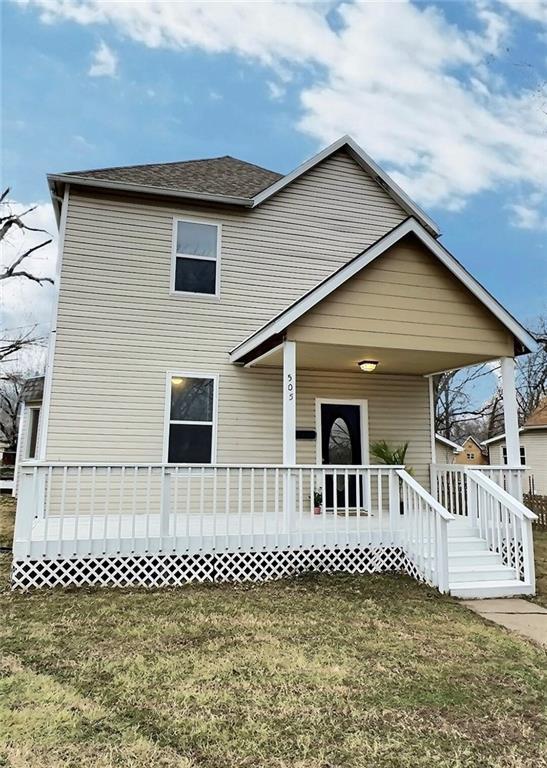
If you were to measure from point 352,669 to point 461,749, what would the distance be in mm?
1176

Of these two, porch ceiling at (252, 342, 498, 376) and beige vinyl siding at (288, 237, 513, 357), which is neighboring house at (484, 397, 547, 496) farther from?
beige vinyl siding at (288, 237, 513, 357)

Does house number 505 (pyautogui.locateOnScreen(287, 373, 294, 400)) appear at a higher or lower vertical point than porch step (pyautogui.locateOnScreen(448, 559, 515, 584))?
higher

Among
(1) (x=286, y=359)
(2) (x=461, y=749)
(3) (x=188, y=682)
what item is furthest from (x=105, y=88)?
(2) (x=461, y=749)

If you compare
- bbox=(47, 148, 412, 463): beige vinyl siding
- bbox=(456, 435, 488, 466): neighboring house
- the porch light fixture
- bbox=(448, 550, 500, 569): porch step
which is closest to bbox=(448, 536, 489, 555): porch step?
bbox=(448, 550, 500, 569): porch step

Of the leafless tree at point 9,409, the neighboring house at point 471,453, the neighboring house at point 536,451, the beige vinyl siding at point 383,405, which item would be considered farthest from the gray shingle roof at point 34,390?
the neighboring house at point 471,453

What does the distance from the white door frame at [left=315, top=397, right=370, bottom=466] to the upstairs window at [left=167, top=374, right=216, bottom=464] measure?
201 cm

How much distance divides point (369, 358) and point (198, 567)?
430cm

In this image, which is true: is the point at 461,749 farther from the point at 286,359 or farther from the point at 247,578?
the point at 286,359

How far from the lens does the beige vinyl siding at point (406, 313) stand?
7484 millimetres

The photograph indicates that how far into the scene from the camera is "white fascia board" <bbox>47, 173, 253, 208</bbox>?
8898 millimetres

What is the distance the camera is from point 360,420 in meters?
10.2

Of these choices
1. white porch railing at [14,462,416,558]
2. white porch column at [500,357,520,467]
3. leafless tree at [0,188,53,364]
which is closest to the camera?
white porch railing at [14,462,416,558]

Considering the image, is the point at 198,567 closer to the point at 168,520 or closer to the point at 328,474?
the point at 168,520

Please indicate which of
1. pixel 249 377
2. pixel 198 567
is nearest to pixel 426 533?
pixel 198 567
